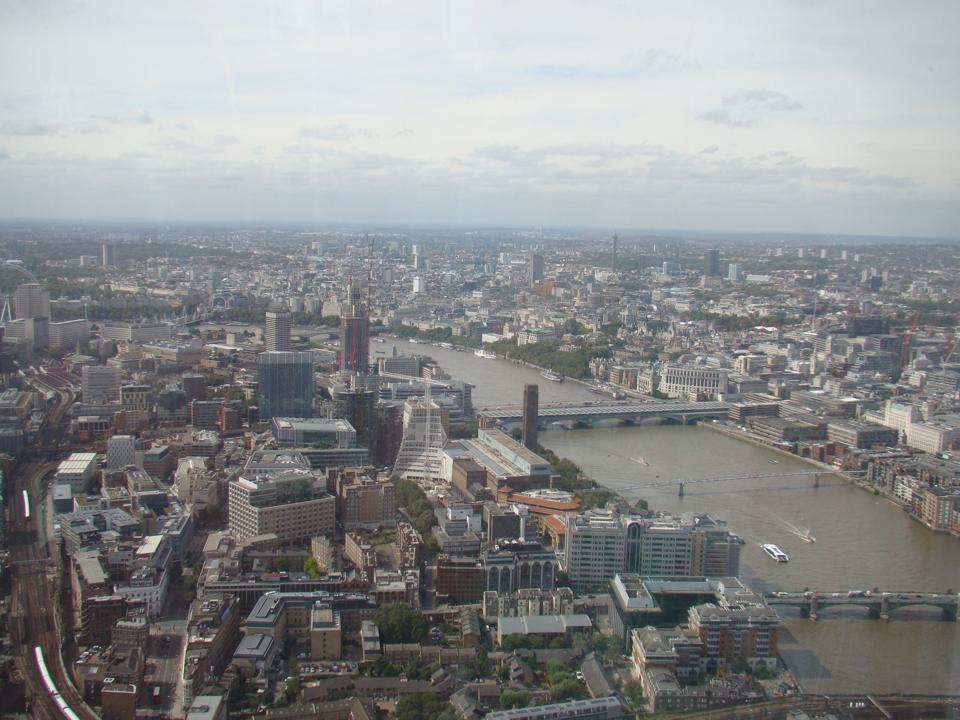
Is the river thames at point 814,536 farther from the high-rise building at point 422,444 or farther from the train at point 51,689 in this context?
the train at point 51,689

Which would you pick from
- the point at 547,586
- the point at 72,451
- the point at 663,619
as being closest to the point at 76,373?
the point at 72,451

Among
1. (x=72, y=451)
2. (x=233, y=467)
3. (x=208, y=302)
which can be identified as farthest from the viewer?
(x=208, y=302)

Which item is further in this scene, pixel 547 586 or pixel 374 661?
pixel 547 586

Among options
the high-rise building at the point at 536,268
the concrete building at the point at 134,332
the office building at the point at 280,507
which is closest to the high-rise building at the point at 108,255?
the concrete building at the point at 134,332

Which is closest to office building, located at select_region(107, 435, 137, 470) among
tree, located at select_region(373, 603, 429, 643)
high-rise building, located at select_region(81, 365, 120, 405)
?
high-rise building, located at select_region(81, 365, 120, 405)

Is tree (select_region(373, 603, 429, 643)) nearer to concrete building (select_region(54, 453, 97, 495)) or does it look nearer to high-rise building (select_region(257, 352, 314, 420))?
concrete building (select_region(54, 453, 97, 495))

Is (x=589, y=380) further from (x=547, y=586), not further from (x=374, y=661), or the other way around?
(x=374, y=661)
